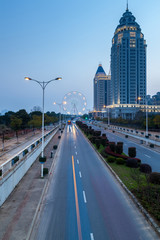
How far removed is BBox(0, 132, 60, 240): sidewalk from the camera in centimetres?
964

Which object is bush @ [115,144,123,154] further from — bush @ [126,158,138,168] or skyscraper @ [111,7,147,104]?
skyscraper @ [111,7,147,104]

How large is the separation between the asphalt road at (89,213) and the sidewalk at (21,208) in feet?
2.78

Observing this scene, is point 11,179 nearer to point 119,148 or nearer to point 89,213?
point 89,213

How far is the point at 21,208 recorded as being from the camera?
1216cm

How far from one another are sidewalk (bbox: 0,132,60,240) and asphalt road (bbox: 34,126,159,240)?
2.78ft

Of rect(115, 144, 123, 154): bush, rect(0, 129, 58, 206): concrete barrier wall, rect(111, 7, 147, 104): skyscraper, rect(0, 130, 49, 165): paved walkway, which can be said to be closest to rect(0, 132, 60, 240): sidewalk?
rect(0, 129, 58, 206): concrete barrier wall

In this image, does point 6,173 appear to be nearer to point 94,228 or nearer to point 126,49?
point 94,228

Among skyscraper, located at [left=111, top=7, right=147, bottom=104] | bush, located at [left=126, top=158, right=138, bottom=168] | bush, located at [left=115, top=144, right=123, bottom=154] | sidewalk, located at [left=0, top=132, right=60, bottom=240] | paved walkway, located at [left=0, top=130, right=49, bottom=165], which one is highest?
skyscraper, located at [left=111, top=7, right=147, bottom=104]

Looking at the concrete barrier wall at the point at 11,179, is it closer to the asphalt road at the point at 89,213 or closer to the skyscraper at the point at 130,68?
the asphalt road at the point at 89,213

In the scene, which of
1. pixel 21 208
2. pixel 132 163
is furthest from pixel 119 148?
pixel 21 208

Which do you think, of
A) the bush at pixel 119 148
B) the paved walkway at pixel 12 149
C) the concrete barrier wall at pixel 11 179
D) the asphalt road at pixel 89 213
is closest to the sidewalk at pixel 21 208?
the concrete barrier wall at pixel 11 179

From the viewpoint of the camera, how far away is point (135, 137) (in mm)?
51031

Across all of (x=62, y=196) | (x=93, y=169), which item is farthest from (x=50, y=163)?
(x=62, y=196)

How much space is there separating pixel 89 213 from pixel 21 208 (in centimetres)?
512
